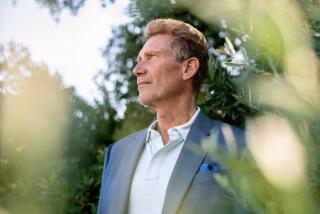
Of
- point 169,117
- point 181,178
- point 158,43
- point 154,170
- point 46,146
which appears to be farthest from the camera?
point 46,146

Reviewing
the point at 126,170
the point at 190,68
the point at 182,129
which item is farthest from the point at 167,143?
the point at 190,68

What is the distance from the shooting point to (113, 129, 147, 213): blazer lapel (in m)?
2.69

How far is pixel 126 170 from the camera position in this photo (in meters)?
2.80

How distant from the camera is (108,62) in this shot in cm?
650

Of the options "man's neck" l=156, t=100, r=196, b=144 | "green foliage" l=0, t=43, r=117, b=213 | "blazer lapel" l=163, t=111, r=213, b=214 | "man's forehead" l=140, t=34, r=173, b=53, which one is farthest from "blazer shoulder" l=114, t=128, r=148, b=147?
"green foliage" l=0, t=43, r=117, b=213

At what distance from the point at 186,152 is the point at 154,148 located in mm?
285

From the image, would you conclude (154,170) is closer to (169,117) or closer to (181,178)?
(181,178)

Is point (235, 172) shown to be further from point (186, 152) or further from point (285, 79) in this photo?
point (186, 152)

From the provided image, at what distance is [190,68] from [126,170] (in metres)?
0.78

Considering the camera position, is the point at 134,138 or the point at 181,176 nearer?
the point at 181,176

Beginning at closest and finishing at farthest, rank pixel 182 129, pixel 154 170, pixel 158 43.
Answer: pixel 154 170 < pixel 182 129 < pixel 158 43

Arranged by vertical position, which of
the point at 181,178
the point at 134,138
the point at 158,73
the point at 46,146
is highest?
the point at 158,73

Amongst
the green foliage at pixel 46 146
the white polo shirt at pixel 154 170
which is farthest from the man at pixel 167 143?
the green foliage at pixel 46 146

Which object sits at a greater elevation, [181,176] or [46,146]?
[181,176]
